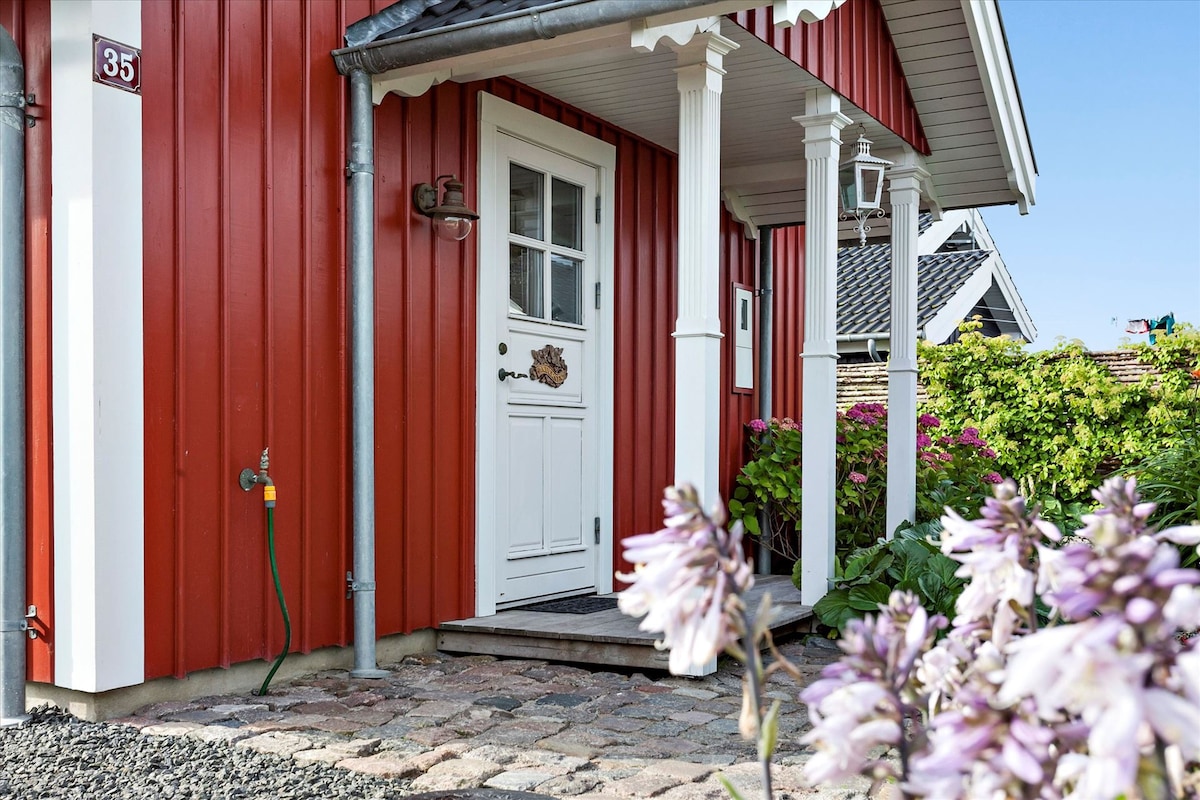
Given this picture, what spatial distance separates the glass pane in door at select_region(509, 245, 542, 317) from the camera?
217 inches

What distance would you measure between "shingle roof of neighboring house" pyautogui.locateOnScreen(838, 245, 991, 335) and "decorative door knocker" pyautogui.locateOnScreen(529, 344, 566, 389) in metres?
8.70

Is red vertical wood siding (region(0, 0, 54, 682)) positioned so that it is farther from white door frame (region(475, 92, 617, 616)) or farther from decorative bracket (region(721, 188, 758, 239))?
decorative bracket (region(721, 188, 758, 239))

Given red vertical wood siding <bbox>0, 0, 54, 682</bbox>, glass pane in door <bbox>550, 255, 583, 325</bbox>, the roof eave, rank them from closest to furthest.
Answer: red vertical wood siding <bbox>0, 0, 54, 682</bbox>
the roof eave
glass pane in door <bbox>550, 255, 583, 325</bbox>

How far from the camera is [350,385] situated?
4578 mm

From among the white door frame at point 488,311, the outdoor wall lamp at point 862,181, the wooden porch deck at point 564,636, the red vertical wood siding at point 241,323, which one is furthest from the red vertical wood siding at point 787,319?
the red vertical wood siding at point 241,323

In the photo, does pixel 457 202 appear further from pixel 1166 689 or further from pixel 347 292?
pixel 1166 689

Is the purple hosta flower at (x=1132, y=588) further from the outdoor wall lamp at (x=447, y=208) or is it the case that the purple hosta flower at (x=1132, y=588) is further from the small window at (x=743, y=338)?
the small window at (x=743, y=338)

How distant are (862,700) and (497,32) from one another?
3.74 metres

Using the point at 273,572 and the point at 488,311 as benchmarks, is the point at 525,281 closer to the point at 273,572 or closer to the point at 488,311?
the point at 488,311

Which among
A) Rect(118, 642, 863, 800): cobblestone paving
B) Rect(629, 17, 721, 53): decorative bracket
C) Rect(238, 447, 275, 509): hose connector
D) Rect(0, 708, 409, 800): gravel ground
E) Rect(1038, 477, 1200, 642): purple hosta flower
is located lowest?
Rect(118, 642, 863, 800): cobblestone paving

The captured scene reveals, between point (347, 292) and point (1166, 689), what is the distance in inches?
161

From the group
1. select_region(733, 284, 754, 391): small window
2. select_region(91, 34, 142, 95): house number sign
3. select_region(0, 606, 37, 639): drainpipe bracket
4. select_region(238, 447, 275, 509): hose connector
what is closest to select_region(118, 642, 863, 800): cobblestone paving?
select_region(0, 606, 37, 639): drainpipe bracket

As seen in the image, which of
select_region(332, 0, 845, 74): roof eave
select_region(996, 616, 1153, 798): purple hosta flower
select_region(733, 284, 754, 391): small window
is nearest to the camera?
select_region(996, 616, 1153, 798): purple hosta flower

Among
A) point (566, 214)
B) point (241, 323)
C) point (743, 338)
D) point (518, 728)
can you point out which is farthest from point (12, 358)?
point (743, 338)
